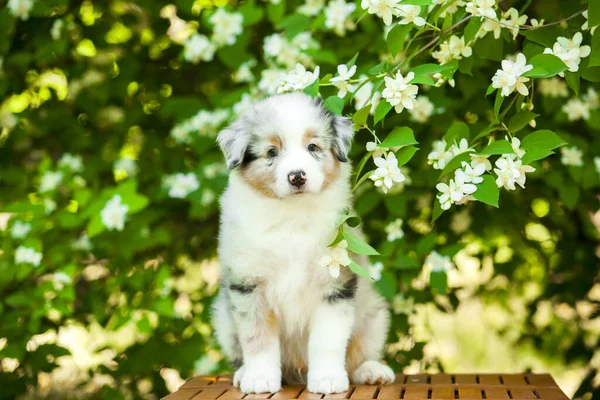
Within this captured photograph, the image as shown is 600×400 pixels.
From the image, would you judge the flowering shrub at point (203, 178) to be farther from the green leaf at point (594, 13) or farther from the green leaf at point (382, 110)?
the green leaf at point (594, 13)

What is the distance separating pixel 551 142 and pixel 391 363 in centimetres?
204

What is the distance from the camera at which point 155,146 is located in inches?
195

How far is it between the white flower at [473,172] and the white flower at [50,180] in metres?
2.51

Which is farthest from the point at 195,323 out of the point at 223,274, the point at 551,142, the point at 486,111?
the point at 551,142

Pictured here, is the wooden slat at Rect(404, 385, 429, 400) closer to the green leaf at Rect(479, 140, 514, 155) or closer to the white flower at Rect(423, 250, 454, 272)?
the white flower at Rect(423, 250, 454, 272)

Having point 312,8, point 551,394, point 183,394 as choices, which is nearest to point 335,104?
point 312,8

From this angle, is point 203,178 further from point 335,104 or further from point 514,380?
point 514,380

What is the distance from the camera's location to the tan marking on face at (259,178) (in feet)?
10.0

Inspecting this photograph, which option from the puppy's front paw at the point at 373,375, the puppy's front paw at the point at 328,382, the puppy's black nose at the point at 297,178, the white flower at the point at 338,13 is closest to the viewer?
the puppy's black nose at the point at 297,178

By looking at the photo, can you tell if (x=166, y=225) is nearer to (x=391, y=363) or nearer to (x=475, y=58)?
(x=391, y=363)

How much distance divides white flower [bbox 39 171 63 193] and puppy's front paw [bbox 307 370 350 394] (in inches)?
80.0

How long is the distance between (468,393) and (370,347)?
51 centimetres

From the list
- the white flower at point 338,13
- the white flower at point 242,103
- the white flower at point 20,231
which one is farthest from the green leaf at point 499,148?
the white flower at point 20,231

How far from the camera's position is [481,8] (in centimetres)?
266
